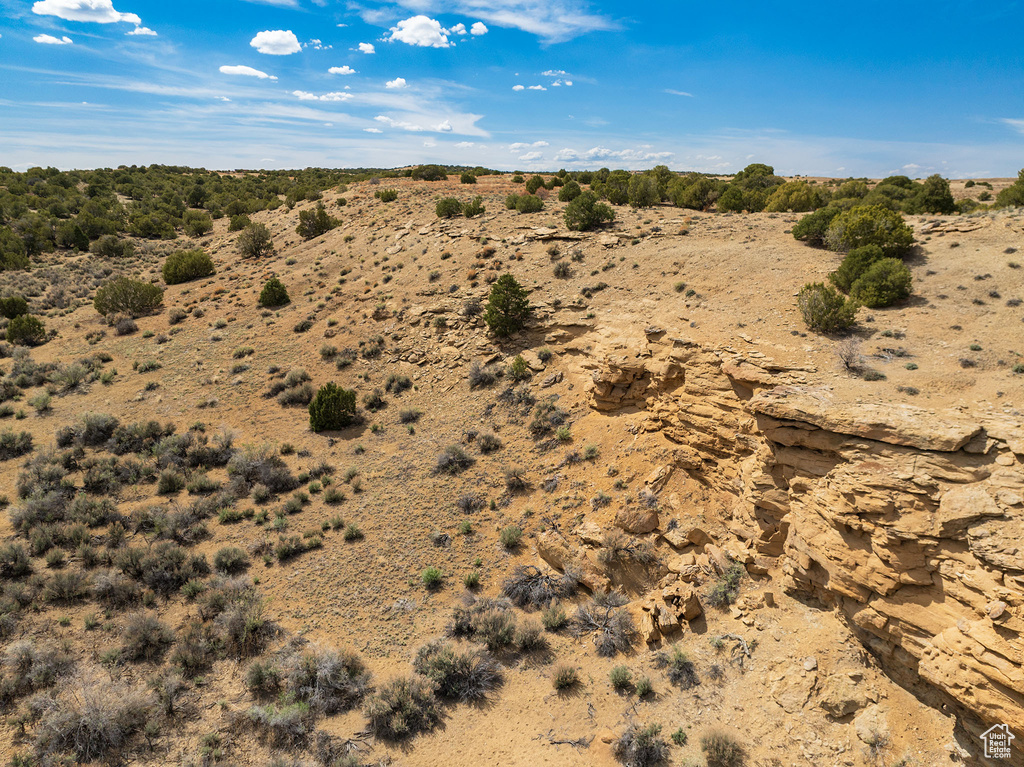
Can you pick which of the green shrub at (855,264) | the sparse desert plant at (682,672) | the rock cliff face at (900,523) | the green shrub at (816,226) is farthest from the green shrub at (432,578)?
the green shrub at (816,226)

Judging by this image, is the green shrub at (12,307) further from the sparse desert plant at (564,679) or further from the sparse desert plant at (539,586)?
the sparse desert plant at (564,679)

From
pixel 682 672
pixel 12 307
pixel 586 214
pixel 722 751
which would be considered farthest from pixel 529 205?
pixel 12 307

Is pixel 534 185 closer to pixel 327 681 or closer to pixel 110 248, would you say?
pixel 327 681

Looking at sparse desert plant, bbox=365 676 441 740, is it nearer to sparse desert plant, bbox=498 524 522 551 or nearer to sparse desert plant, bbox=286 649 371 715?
sparse desert plant, bbox=286 649 371 715

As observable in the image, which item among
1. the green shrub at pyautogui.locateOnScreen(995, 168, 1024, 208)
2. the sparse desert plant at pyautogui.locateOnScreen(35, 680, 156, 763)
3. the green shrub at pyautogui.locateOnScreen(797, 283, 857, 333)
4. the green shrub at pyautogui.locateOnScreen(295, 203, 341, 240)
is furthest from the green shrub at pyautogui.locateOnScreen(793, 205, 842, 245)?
the green shrub at pyautogui.locateOnScreen(295, 203, 341, 240)

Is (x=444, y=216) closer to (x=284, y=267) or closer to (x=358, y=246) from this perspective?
(x=358, y=246)

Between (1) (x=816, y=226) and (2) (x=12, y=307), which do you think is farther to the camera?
(2) (x=12, y=307)
